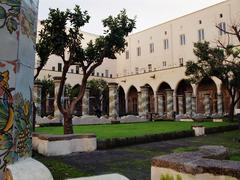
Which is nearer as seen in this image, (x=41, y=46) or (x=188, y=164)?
(x=188, y=164)

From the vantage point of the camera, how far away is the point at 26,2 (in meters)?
5.20

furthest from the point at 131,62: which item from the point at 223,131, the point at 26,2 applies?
the point at 26,2

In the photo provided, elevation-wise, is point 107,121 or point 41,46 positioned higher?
point 41,46

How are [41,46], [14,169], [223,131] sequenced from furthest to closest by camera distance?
1. [223,131]
2. [41,46]
3. [14,169]

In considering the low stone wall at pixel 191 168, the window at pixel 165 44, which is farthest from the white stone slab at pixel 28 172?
the window at pixel 165 44

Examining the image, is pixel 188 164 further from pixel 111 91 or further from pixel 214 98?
pixel 214 98

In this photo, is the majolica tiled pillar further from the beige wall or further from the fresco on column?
the beige wall

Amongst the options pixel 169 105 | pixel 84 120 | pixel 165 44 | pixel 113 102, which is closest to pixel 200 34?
pixel 165 44

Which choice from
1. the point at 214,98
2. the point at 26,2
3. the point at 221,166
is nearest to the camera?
the point at 221,166

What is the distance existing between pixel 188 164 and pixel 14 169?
8.37 feet

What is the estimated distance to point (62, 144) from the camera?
8.17 m

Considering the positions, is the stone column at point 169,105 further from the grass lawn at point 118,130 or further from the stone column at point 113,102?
the grass lawn at point 118,130

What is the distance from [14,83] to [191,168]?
3.28m

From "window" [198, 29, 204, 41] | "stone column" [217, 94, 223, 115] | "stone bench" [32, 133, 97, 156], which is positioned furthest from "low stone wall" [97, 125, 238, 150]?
"window" [198, 29, 204, 41]
